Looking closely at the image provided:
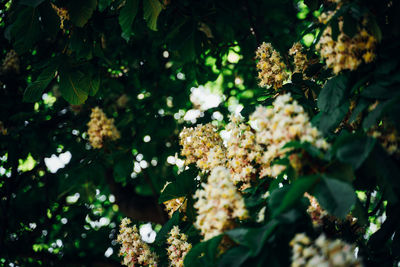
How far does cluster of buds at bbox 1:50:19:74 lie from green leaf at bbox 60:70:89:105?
7.67ft

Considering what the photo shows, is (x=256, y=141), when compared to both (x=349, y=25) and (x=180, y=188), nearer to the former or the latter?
(x=180, y=188)

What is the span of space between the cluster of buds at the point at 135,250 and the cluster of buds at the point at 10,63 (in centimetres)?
315

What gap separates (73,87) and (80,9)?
1.75ft

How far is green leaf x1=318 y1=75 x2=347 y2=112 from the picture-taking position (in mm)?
1544

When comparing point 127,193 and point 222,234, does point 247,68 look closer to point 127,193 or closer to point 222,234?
point 127,193

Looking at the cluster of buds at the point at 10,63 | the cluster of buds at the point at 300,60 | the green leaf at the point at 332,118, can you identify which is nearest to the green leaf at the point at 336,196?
the green leaf at the point at 332,118

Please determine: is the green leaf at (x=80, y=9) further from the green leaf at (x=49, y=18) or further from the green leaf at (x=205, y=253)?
the green leaf at (x=205, y=253)

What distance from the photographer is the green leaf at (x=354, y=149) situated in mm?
1121

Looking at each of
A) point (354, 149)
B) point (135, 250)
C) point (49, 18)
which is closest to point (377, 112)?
point (354, 149)

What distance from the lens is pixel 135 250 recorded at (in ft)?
6.69

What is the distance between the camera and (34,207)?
157 inches

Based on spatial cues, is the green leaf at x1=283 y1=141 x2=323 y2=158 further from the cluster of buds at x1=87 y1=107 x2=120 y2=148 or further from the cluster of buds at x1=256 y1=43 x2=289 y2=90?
the cluster of buds at x1=87 y1=107 x2=120 y2=148

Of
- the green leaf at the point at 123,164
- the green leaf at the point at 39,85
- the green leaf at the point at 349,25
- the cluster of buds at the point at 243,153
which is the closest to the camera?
the green leaf at the point at 349,25

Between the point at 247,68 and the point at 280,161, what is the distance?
3.60 meters
